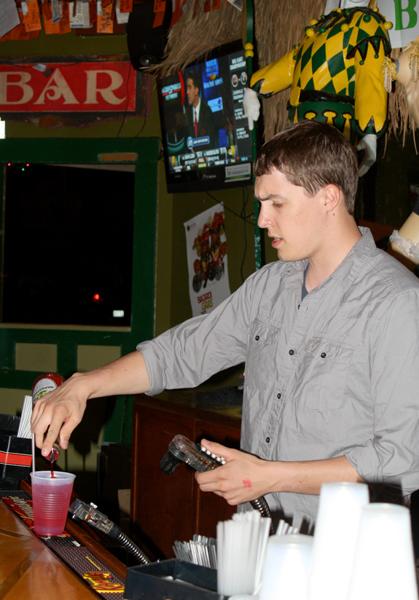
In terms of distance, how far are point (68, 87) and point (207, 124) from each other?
114 centimetres

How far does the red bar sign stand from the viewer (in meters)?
5.08

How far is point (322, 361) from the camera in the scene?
70.4 inches

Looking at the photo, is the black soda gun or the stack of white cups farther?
the black soda gun

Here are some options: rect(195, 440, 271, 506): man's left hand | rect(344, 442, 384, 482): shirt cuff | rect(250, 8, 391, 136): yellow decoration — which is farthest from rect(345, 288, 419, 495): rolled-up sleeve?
rect(250, 8, 391, 136): yellow decoration

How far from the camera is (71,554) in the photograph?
63.6 inches

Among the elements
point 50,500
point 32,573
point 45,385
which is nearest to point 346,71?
point 45,385

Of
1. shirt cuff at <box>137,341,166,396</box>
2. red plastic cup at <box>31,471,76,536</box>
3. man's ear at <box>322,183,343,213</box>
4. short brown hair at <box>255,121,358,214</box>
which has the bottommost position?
red plastic cup at <box>31,471,76,536</box>

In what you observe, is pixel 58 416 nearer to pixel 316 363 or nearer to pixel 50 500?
pixel 50 500

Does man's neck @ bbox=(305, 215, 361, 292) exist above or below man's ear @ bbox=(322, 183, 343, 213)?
below

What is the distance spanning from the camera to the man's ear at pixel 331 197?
5.85 feet

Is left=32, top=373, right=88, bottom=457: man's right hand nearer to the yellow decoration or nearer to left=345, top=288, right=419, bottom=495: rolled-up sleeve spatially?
left=345, top=288, right=419, bottom=495: rolled-up sleeve

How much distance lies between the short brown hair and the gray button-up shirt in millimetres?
170

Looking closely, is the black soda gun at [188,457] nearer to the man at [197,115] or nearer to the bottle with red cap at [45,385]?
the bottle with red cap at [45,385]

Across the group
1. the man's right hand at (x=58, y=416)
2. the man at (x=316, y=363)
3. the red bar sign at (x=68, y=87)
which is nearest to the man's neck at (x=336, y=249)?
the man at (x=316, y=363)
